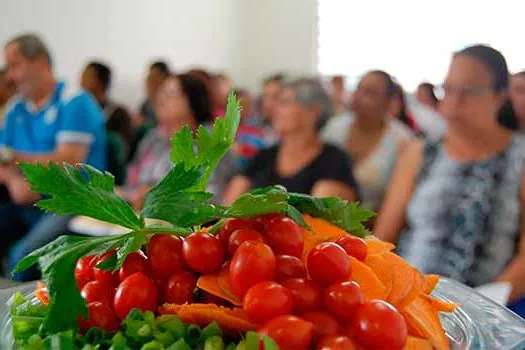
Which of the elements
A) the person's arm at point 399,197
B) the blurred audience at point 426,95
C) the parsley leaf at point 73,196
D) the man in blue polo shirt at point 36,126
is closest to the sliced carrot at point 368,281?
the parsley leaf at point 73,196

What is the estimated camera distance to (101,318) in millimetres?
608

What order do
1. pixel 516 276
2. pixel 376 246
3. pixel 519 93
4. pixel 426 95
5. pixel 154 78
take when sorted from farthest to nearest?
pixel 426 95
pixel 154 78
pixel 519 93
pixel 516 276
pixel 376 246

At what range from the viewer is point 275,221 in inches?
25.2

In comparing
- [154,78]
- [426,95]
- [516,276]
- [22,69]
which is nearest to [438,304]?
[516,276]

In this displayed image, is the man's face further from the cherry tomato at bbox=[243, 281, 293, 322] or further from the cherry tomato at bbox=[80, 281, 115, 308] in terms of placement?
the cherry tomato at bbox=[243, 281, 293, 322]

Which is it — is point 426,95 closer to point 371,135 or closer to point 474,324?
point 371,135

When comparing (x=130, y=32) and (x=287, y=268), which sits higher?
(x=130, y=32)

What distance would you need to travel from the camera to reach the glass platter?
0.63 m

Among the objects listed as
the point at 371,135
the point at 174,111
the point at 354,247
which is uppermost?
the point at 354,247

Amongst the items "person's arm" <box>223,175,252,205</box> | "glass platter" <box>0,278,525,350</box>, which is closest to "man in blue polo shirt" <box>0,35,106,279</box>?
"person's arm" <box>223,175,252,205</box>

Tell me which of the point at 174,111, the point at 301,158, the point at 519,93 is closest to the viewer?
the point at 301,158

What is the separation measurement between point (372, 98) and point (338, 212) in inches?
81.5

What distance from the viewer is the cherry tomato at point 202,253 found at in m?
0.61

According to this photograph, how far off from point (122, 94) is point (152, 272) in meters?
5.18
